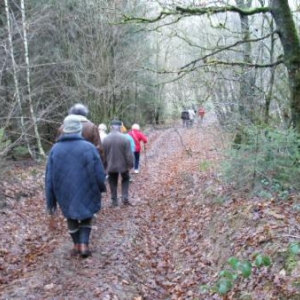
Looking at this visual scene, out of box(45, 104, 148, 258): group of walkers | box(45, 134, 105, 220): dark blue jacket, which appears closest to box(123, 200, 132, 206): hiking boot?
box(45, 104, 148, 258): group of walkers

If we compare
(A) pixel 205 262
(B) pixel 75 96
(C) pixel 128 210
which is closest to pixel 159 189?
(C) pixel 128 210

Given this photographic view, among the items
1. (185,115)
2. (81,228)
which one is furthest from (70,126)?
(185,115)

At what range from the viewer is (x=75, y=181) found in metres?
6.15

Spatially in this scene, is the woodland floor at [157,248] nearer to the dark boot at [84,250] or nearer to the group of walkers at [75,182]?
the dark boot at [84,250]

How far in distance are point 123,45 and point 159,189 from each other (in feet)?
47.8

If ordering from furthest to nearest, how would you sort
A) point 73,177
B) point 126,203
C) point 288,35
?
point 126,203, point 288,35, point 73,177

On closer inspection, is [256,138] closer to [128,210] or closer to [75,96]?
[128,210]

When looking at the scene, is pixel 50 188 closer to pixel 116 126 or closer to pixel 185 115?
pixel 116 126

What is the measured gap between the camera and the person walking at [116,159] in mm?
9781

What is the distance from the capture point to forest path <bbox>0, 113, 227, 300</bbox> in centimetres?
541

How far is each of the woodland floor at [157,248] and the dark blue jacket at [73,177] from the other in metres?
0.84

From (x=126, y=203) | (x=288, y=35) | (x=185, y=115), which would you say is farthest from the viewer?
(x=185, y=115)

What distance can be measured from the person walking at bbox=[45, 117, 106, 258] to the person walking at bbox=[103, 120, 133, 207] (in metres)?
3.42

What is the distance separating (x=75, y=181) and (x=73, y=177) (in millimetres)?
69
